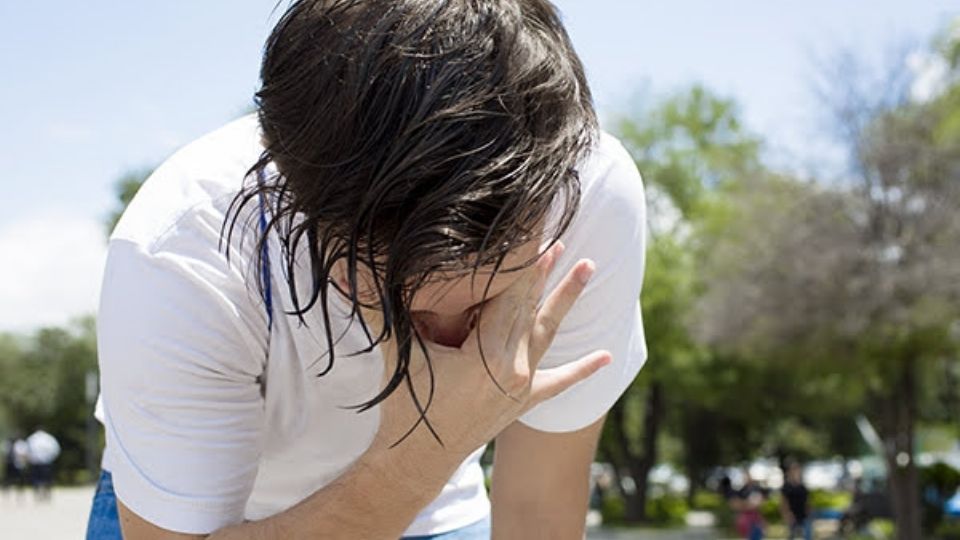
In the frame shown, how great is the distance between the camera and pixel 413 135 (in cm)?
151

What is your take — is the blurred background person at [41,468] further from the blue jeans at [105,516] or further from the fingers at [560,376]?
the fingers at [560,376]

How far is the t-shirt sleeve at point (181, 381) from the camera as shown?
5.96 feet

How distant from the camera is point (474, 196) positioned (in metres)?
1.51

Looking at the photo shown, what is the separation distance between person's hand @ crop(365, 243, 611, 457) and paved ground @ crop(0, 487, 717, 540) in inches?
523

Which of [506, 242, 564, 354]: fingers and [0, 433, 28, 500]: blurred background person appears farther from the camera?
[0, 433, 28, 500]: blurred background person

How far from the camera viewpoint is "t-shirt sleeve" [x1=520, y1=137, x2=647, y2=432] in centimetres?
208

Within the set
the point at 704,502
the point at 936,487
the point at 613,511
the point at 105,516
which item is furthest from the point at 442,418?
the point at 704,502

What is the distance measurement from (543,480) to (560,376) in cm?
50

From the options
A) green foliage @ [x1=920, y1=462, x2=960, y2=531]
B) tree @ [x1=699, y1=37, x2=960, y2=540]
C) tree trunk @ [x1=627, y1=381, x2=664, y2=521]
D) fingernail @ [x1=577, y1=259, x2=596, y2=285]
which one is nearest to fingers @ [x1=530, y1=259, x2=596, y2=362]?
fingernail @ [x1=577, y1=259, x2=596, y2=285]

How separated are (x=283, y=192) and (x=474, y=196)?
0.28 metres

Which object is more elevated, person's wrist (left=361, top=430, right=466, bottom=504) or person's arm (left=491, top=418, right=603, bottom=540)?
person's wrist (left=361, top=430, right=466, bottom=504)

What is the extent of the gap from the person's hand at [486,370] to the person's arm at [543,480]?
1.69 ft

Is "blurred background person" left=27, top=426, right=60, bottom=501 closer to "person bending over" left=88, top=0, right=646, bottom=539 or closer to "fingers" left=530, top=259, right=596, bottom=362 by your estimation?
"person bending over" left=88, top=0, right=646, bottom=539

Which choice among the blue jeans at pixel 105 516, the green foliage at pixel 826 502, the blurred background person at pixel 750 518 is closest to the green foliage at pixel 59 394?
the green foliage at pixel 826 502
